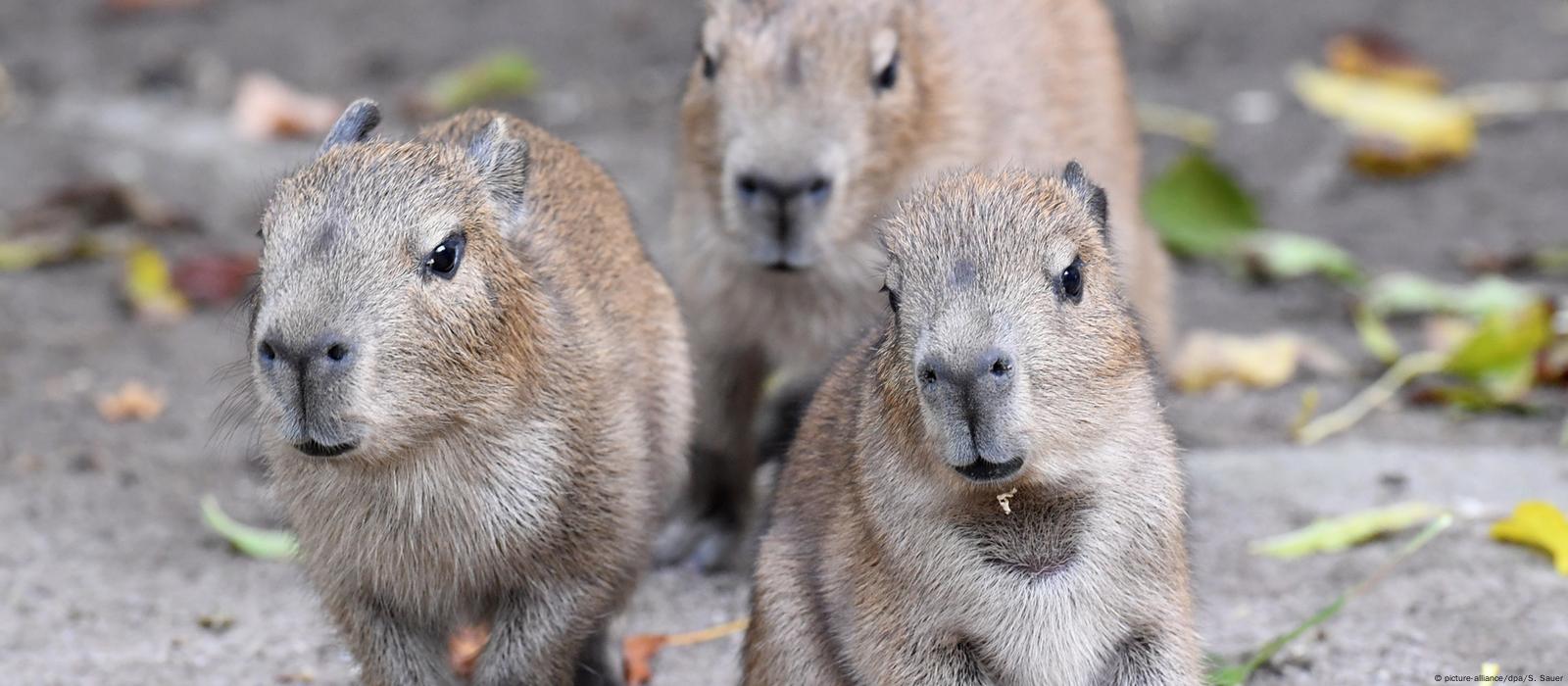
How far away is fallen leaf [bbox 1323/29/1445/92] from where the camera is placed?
35.9ft

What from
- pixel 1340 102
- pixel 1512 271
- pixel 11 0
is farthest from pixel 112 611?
pixel 11 0

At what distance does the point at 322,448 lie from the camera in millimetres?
4387

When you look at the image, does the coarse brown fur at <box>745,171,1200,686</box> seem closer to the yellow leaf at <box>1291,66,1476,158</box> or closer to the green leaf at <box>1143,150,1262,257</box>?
the green leaf at <box>1143,150,1262,257</box>

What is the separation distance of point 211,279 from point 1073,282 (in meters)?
5.75

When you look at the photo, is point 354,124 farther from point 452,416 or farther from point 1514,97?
point 1514,97

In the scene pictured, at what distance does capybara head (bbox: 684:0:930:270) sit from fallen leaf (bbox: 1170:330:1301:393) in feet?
6.19

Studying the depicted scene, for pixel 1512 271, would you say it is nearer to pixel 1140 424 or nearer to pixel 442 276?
pixel 1140 424

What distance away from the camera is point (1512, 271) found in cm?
922

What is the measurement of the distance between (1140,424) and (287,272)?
1.94m

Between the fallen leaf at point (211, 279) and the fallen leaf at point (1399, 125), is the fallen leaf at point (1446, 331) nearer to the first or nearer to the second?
the fallen leaf at point (1399, 125)

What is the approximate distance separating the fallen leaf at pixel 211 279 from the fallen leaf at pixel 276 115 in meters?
1.74

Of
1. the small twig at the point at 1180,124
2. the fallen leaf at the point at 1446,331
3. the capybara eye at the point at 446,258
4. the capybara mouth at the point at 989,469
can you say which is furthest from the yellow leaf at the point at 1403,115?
the capybara mouth at the point at 989,469

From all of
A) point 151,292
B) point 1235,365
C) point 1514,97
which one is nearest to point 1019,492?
point 1235,365

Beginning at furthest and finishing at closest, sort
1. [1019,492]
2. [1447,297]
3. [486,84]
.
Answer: [486,84]
[1447,297]
[1019,492]
